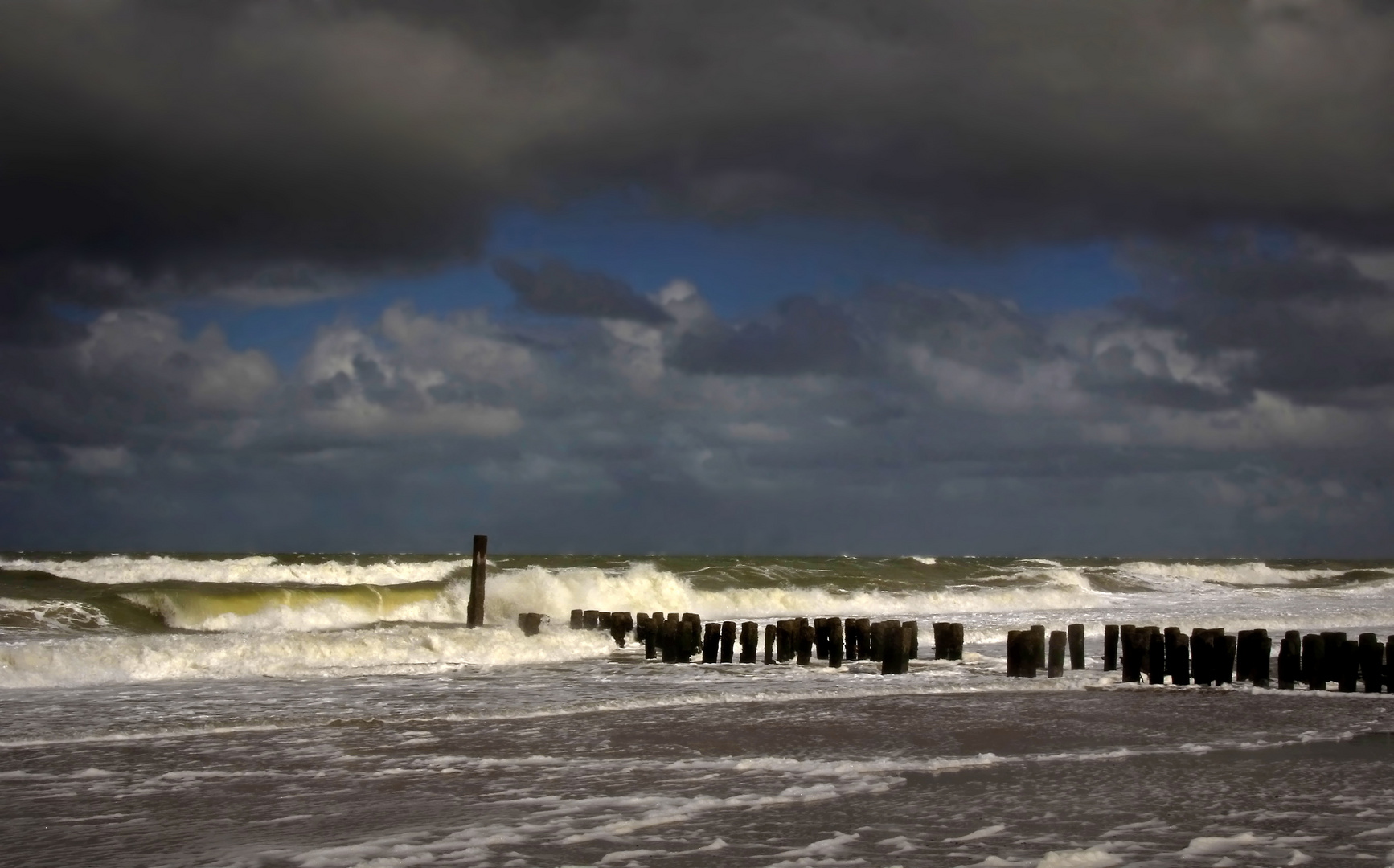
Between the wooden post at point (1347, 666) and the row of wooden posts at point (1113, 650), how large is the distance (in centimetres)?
1

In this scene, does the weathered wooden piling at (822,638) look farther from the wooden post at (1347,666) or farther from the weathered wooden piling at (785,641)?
the wooden post at (1347,666)

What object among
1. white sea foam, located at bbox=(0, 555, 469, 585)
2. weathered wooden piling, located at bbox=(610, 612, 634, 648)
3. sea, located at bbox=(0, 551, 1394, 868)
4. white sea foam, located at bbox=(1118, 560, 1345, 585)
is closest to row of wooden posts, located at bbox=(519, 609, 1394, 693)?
sea, located at bbox=(0, 551, 1394, 868)

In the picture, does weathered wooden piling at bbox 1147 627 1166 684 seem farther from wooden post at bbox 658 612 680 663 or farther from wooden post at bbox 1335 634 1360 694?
wooden post at bbox 658 612 680 663

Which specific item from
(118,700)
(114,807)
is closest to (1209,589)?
(118,700)

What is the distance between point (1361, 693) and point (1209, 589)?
4061 centimetres

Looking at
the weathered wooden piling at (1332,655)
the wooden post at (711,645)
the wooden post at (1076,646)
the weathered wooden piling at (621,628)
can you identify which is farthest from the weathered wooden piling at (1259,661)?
the weathered wooden piling at (621,628)

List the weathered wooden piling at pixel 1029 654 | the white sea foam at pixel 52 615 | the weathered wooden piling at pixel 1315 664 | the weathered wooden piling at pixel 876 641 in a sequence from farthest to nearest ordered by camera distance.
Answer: the white sea foam at pixel 52 615 → the weathered wooden piling at pixel 876 641 → the weathered wooden piling at pixel 1029 654 → the weathered wooden piling at pixel 1315 664

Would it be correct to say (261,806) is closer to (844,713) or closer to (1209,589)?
(844,713)

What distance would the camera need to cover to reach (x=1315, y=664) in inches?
623

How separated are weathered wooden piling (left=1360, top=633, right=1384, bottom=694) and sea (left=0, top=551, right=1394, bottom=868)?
2.92ft

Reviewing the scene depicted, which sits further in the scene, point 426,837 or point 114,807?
point 114,807

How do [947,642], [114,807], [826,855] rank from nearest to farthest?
[826,855]
[114,807]
[947,642]

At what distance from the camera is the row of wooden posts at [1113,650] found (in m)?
15.8

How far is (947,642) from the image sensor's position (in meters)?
19.2
